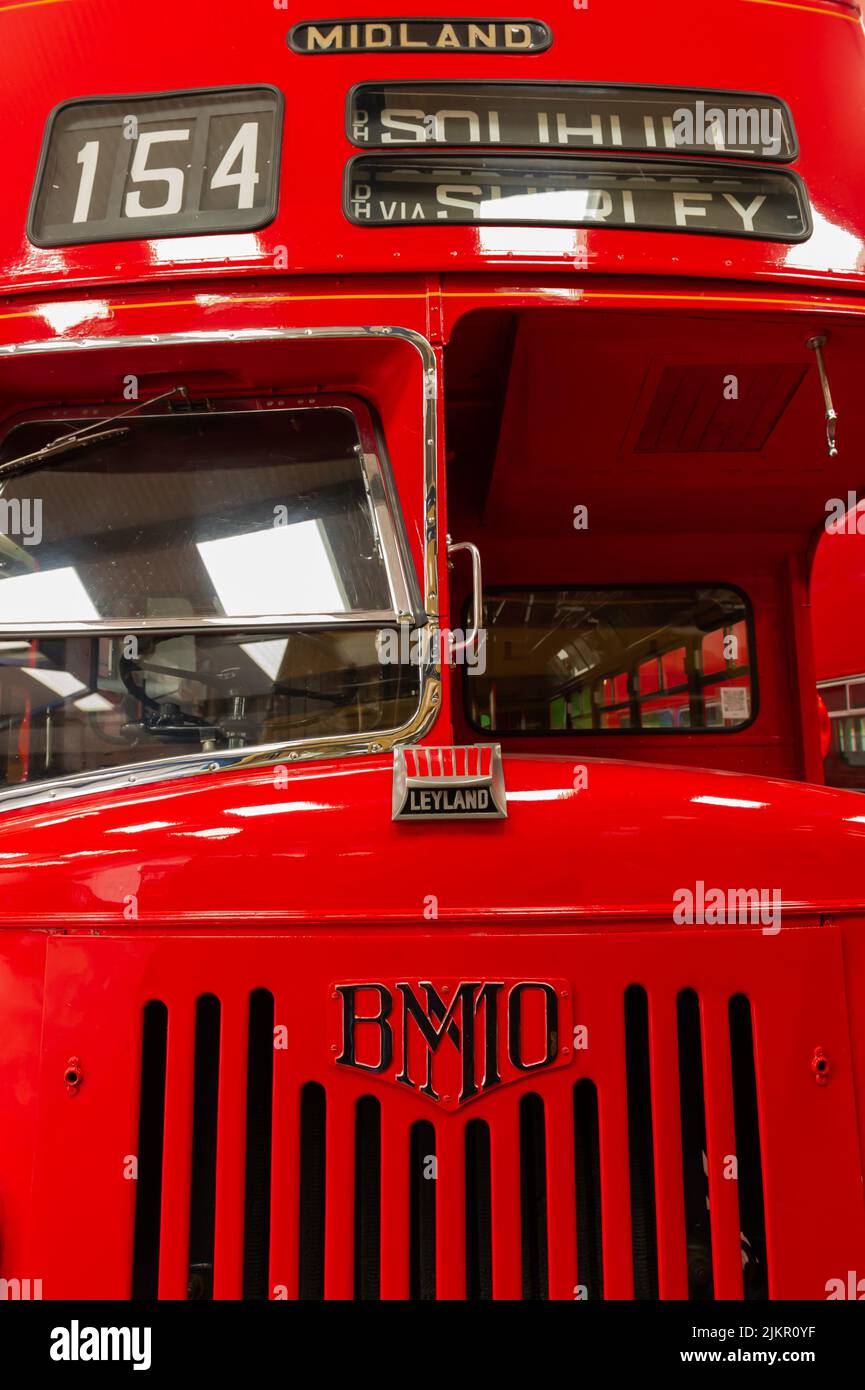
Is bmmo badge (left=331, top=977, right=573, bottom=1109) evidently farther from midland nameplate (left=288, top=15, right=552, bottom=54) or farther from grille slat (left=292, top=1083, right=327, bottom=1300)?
midland nameplate (left=288, top=15, right=552, bottom=54)

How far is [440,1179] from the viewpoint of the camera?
146 centimetres

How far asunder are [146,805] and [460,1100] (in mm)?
700

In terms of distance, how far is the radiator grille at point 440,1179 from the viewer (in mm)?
1456

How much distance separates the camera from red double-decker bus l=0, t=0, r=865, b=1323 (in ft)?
4.86

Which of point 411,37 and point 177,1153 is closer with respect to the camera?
point 177,1153

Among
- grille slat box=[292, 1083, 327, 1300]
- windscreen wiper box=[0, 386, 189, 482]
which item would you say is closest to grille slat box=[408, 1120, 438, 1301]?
grille slat box=[292, 1083, 327, 1300]

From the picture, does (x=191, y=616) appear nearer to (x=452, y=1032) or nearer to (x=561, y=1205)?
(x=452, y=1032)

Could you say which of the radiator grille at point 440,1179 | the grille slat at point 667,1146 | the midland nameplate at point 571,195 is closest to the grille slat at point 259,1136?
the radiator grille at point 440,1179

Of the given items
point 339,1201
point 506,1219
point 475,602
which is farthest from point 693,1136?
point 475,602

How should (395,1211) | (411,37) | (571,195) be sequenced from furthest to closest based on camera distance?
(411,37) < (571,195) < (395,1211)

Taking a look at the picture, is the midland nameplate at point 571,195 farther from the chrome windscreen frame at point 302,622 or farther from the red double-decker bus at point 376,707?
the chrome windscreen frame at point 302,622

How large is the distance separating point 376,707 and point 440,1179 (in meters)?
0.80

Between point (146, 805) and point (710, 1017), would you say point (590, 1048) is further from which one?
point (146, 805)
